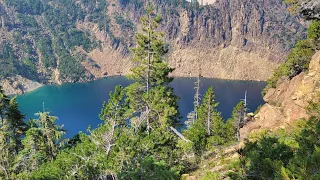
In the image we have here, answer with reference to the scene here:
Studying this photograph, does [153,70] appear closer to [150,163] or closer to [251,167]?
[150,163]

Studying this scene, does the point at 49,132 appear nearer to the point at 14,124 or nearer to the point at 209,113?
the point at 14,124

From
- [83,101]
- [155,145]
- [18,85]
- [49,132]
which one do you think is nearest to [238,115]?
[155,145]

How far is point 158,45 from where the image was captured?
27953mm

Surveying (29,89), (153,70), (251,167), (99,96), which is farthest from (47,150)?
(29,89)

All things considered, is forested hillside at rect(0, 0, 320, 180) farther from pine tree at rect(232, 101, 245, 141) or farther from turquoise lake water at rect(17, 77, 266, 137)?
turquoise lake water at rect(17, 77, 266, 137)

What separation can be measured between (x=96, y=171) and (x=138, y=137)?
163 inches

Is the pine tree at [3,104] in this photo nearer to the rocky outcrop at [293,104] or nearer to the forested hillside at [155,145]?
Result: the forested hillside at [155,145]

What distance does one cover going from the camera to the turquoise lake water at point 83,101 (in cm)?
10600

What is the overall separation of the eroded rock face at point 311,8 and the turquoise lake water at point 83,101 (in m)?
75.7

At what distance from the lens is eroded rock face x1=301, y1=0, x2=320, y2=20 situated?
61.5ft

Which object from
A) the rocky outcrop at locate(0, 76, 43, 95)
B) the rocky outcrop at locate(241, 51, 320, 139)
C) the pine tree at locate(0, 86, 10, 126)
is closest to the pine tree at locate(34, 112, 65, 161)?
the pine tree at locate(0, 86, 10, 126)

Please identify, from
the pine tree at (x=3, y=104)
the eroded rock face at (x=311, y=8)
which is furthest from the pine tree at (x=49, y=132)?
the eroded rock face at (x=311, y=8)

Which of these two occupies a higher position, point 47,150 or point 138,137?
point 138,137

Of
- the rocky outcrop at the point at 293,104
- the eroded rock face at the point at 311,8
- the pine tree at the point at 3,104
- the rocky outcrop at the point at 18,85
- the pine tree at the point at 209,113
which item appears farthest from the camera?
the rocky outcrop at the point at 18,85
